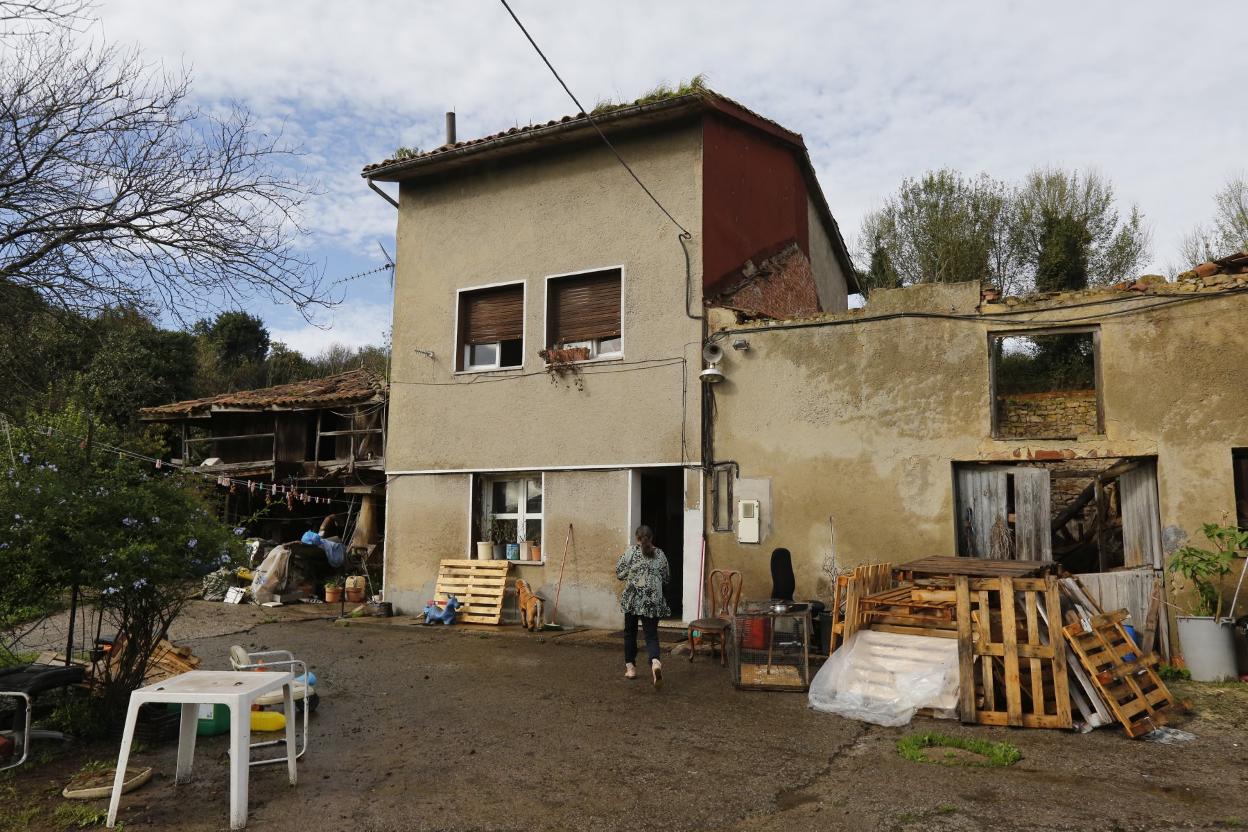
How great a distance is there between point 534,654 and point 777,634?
9.93ft

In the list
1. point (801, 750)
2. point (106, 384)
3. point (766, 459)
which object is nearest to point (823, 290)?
point (766, 459)

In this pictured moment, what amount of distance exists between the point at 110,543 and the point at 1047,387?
2004cm

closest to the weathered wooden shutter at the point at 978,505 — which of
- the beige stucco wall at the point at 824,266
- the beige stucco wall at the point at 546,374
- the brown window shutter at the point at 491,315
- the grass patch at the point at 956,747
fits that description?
the beige stucco wall at the point at 546,374

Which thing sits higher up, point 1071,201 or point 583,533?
point 1071,201

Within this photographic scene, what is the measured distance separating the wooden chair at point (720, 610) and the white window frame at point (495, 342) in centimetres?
451

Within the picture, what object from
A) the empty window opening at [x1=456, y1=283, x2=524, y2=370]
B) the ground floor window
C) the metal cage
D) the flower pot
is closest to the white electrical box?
the metal cage

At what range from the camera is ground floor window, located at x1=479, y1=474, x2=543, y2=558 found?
12.2 metres

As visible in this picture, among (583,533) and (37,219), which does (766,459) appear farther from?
(37,219)

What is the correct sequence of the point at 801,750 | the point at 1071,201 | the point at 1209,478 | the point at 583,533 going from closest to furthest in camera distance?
the point at 801,750 < the point at 1209,478 < the point at 583,533 < the point at 1071,201

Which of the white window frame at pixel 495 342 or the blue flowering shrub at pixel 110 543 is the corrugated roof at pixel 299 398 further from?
the blue flowering shrub at pixel 110 543

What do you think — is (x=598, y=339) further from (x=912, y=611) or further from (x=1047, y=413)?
(x=1047, y=413)

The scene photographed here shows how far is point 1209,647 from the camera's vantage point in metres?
7.45

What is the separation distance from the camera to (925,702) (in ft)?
21.4

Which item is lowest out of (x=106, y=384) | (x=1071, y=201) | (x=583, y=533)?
(x=583, y=533)
